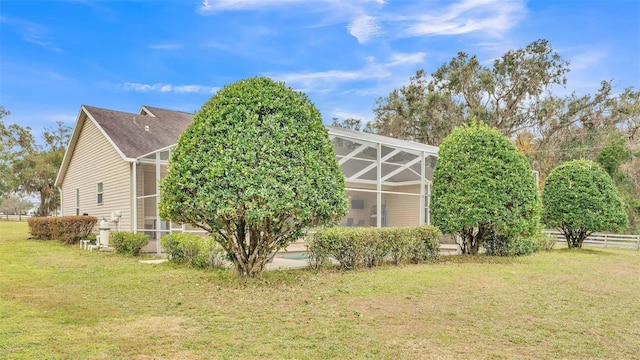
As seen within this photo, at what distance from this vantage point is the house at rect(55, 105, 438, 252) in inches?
479

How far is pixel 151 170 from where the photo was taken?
1412cm

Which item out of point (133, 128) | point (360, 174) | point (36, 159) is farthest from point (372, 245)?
point (36, 159)

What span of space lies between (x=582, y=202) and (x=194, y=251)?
13385 mm

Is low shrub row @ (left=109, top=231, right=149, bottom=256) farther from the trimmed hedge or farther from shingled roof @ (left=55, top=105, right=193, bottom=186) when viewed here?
the trimmed hedge

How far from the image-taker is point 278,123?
673 centimetres

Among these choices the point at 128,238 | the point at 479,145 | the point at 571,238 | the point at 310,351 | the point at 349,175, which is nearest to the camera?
the point at 310,351

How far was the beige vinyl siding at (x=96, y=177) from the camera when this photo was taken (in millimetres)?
13914

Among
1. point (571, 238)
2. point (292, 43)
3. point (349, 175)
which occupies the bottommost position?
point (571, 238)

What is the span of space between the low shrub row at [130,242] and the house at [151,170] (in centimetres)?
66

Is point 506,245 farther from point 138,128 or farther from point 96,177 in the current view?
point 96,177

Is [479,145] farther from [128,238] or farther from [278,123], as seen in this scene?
[128,238]

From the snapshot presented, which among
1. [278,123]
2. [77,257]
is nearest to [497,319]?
[278,123]

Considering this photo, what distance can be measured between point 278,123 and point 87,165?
13.5m

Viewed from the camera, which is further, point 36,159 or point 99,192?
point 36,159
